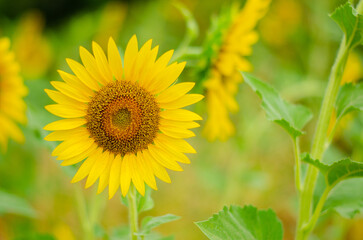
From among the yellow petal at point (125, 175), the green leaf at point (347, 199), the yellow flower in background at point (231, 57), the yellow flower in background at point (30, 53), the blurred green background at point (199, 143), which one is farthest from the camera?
the yellow flower in background at point (30, 53)

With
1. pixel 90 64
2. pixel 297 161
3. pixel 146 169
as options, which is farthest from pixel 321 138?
pixel 90 64

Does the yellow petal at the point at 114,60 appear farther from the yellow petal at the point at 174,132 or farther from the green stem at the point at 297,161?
the green stem at the point at 297,161

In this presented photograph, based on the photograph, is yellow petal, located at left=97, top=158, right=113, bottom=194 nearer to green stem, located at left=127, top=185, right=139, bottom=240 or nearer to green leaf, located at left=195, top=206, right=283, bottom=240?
green stem, located at left=127, top=185, right=139, bottom=240

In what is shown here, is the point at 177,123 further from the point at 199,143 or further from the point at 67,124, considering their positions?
the point at 199,143

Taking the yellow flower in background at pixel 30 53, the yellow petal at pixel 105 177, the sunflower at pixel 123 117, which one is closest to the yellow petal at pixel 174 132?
the sunflower at pixel 123 117

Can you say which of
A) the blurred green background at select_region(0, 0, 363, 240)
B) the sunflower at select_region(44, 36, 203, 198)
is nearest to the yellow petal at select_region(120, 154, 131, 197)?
the sunflower at select_region(44, 36, 203, 198)
